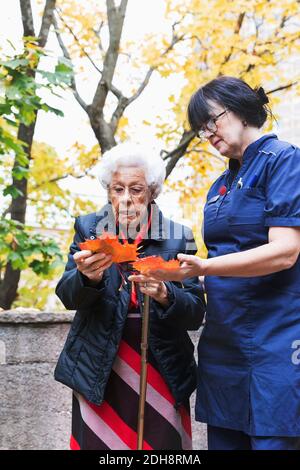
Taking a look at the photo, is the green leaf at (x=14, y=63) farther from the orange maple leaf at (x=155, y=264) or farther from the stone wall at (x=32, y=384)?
the orange maple leaf at (x=155, y=264)

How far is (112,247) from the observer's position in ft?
5.21

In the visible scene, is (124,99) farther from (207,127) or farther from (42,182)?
(207,127)

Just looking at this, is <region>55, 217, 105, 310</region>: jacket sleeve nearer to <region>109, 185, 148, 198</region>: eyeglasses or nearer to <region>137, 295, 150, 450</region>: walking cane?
<region>137, 295, 150, 450</region>: walking cane

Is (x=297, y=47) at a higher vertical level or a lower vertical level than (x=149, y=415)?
higher

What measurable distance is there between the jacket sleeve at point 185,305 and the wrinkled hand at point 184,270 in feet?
0.95

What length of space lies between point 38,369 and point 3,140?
2.32 metres

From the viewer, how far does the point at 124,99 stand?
8.23 meters

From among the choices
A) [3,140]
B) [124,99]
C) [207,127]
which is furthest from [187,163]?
[207,127]

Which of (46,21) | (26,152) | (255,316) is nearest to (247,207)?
(255,316)

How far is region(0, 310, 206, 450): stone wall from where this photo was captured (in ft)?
8.84

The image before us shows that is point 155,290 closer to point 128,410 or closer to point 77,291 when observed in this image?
point 77,291

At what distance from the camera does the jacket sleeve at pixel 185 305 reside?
6.06 ft

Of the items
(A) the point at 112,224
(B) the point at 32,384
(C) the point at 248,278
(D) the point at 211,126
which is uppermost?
(D) the point at 211,126

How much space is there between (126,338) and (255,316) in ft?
1.59
